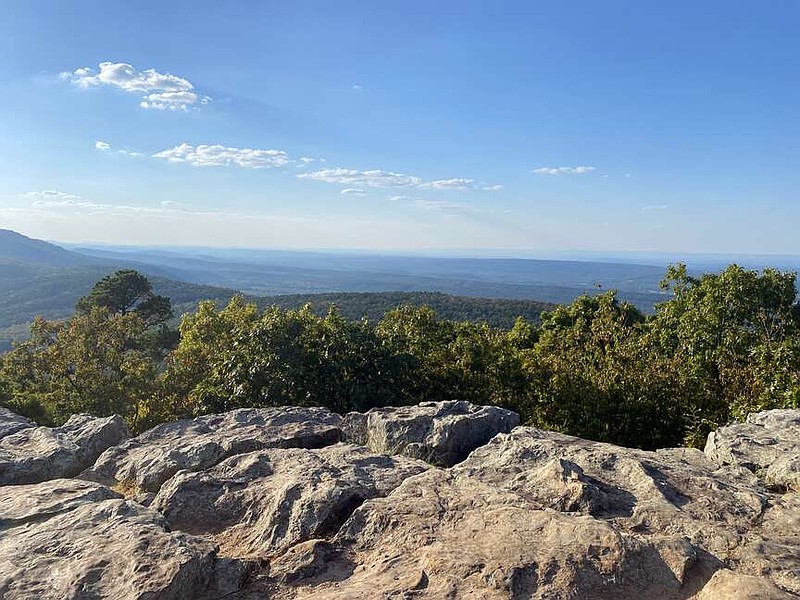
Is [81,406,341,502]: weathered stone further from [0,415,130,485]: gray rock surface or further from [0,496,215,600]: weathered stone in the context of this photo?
[0,496,215,600]: weathered stone

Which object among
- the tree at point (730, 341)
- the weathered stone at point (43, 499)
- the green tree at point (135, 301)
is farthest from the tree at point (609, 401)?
the green tree at point (135, 301)

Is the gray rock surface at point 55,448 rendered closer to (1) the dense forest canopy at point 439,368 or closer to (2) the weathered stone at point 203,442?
(2) the weathered stone at point 203,442

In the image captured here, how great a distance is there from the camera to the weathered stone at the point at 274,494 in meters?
7.20

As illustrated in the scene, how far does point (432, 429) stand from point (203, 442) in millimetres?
4453

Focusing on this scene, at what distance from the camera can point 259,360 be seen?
51.3 feet

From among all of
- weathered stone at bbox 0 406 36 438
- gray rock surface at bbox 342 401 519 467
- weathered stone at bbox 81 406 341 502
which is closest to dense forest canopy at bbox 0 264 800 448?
weathered stone at bbox 81 406 341 502

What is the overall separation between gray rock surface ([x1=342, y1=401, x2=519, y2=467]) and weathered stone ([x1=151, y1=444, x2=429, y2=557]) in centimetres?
62

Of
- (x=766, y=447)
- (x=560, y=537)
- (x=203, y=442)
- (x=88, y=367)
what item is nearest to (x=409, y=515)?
(x=560, y=537)

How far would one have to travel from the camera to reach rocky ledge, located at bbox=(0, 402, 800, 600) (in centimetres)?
575

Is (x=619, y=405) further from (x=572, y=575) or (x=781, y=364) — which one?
(x=572, y=575)

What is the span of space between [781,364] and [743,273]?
1043cm

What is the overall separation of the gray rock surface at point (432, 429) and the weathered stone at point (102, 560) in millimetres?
4267

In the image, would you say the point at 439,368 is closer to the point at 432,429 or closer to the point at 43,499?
the point at 432,429

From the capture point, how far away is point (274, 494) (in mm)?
7941
